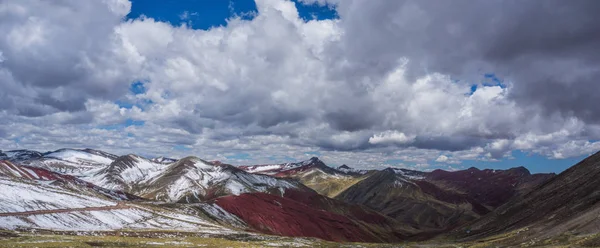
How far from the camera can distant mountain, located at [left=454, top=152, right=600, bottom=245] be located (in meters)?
118

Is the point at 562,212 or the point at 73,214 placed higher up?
the point at 562,212

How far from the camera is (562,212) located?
147m

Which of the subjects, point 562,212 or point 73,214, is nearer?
point 73,214

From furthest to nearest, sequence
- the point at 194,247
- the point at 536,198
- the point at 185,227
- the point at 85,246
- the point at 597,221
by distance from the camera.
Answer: the point at 536,198 < the point at 185,227 < the point at 597,221 < the point at 194,247 < the point at 85,246

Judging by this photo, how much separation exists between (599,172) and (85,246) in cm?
18937

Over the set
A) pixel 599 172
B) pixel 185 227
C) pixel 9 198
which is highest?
pixel 599 172

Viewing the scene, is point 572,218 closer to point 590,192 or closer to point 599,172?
point 590,192

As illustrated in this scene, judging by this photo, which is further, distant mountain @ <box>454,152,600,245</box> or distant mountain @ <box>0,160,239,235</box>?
distant mountain @ <box>0,160,239,235</box>

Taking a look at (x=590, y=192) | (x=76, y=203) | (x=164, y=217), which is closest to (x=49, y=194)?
(x=76, y=203)

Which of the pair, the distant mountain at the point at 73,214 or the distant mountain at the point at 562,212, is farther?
the distant mountain at the point at 73,214

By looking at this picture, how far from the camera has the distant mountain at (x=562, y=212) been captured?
387ft

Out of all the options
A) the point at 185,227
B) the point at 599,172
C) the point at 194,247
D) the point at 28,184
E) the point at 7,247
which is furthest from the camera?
the point at 599,172

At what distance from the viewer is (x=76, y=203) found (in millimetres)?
151000

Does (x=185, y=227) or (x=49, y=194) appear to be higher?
(x=49, y=194)
